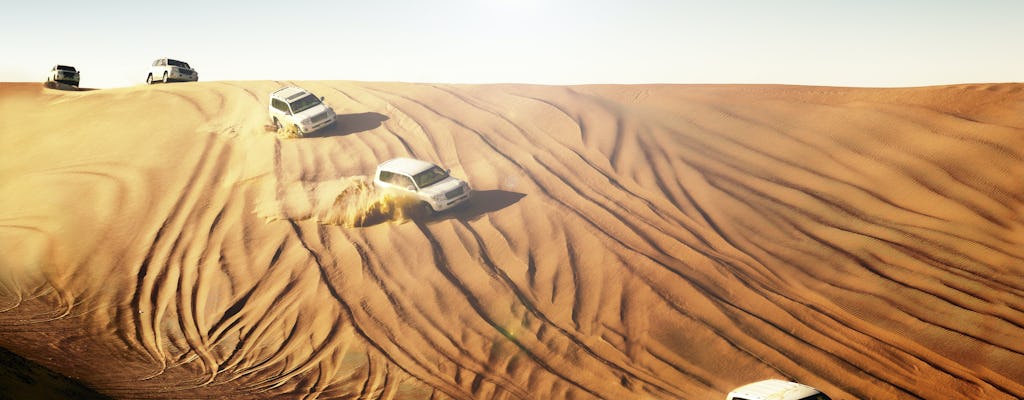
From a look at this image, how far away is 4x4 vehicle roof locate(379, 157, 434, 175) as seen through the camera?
857 inches

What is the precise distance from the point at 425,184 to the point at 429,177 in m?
0.37

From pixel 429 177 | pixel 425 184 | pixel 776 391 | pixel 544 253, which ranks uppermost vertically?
pixel 776 391

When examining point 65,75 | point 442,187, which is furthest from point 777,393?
point 65,75

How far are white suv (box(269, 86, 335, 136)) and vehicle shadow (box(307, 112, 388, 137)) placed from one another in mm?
350

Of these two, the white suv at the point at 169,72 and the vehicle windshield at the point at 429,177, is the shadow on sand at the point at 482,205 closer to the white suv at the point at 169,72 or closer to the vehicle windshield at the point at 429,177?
the vehicle windshield at the point at 429,177

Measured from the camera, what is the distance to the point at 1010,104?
28000mm

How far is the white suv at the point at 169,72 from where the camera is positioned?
4072 centimetres

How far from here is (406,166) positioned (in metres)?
22.2

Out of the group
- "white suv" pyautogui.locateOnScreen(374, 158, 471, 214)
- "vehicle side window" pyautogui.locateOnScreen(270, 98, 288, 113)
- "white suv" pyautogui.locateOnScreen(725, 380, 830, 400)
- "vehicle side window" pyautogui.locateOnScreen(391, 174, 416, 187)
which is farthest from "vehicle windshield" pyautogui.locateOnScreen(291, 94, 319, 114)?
"white suv" pyautogui.locateOnScreen(725, 380, 830, 400)

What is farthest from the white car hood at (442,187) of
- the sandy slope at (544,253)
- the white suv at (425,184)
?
the sandy slope at (544,253)

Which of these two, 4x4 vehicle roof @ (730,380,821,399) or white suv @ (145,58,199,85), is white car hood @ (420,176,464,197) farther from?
white suv @ (145,58,199,85)

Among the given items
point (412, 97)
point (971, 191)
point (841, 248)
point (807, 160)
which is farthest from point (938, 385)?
point (412, 97)

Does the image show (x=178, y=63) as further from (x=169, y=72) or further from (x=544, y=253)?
(x=544, y=253)

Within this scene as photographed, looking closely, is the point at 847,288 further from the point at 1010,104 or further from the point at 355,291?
the point at 1010,104
